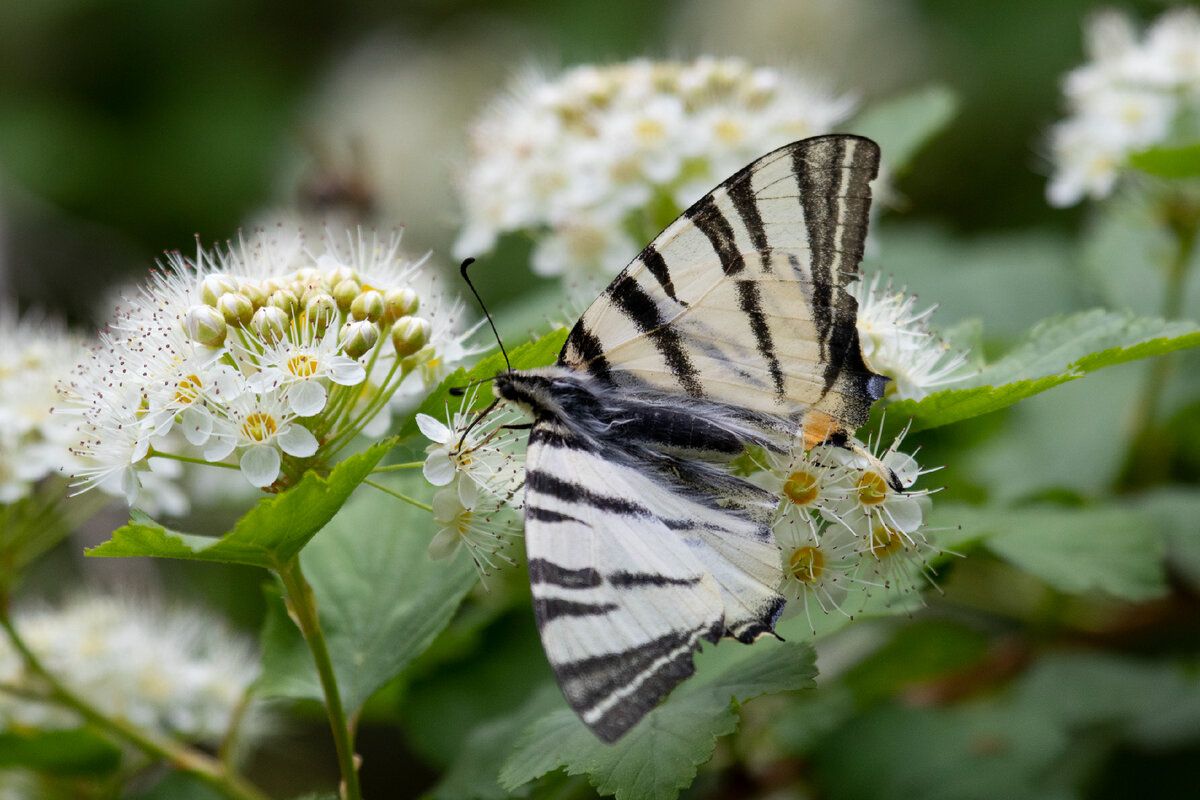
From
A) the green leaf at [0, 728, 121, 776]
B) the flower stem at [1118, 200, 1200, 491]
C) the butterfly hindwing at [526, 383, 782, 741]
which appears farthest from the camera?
the flower stem at [1118, 200, 1200, 491]

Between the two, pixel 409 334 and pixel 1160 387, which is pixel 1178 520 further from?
pixel 409 334

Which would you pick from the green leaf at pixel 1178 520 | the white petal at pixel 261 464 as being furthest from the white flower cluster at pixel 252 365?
the green leaf at pixel 1178 520

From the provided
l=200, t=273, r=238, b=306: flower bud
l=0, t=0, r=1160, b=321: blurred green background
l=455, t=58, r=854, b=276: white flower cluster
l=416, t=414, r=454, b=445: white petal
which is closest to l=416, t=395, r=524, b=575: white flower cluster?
l=416, t=414, r=454, b=445: white petal

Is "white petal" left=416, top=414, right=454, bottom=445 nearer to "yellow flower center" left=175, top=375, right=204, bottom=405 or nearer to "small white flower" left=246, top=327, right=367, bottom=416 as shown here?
"small white flower" left=246, top=327, right=367, bottom=416

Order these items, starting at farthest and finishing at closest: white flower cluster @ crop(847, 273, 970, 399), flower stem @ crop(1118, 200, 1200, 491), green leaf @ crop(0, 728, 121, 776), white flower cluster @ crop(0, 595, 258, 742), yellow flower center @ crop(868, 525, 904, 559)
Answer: flower stem @ crop(1118, 200, 1200, 491), white flower cluster @ crop(0, 595, 258, 742), green leaf @ crop(0, 728, 121, 776), white flower cluster @ crop(847, 273, 970, 399), yellow flower center @ crop(868, 525, 904, 559)

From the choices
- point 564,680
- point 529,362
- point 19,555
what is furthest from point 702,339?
point 19,555

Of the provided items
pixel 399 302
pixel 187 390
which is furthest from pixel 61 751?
pixel 399 302

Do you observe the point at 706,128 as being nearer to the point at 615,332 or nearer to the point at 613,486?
the point at 615,332
